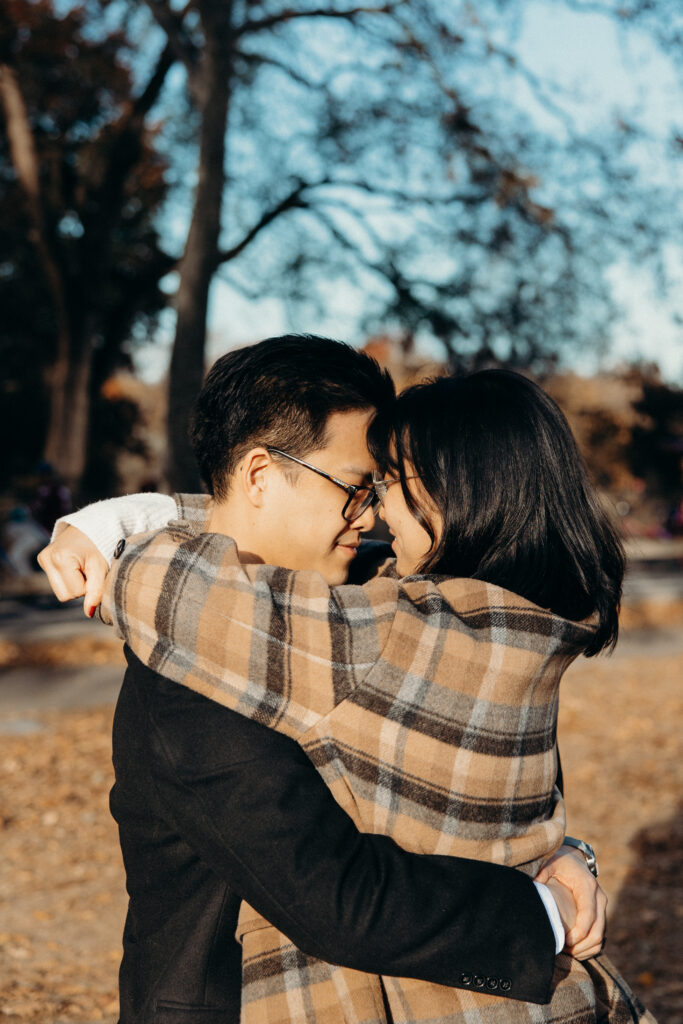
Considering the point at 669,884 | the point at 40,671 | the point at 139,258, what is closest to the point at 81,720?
the point at 40,671

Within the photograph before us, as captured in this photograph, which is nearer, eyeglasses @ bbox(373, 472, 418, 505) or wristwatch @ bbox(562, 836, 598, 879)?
wristwatch @ bbox(562, 836, 598, 879)

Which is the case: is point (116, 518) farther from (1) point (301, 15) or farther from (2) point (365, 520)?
(1) point (301, 15)

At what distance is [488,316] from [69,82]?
30.2ft

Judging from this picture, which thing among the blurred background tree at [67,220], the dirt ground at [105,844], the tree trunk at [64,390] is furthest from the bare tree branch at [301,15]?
the dirt ground at [105,844]

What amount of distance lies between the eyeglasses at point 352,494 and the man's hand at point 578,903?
0.83 metres

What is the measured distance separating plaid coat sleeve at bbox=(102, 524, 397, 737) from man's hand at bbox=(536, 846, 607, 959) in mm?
526

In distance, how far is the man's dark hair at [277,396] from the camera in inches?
78.5

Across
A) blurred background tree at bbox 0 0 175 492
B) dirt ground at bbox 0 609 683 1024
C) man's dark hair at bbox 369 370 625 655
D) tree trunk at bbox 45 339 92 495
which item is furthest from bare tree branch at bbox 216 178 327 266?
man's dark hair at bbox 369 370 625 655

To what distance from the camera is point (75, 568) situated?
191 centimetres

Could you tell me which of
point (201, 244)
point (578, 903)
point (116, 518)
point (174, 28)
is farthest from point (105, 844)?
point (174, 28)

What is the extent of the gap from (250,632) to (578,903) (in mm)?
750

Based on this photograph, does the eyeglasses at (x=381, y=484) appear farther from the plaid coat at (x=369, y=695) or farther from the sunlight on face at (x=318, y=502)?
the plaid coat at (x=369, y=695)

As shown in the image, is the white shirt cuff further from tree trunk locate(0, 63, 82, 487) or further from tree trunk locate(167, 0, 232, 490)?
tree trunk locate(0, 63, 82, 487)

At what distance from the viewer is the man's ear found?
1993mm
